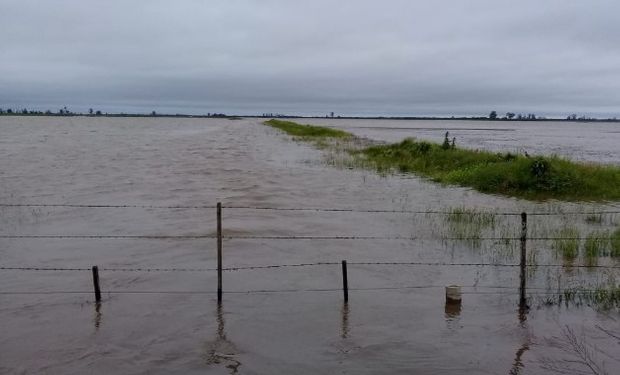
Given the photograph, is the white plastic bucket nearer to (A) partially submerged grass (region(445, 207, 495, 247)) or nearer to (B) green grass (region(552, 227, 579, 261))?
(B) green grass (region(552, 227, 579, 261))

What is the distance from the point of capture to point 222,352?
7238mm

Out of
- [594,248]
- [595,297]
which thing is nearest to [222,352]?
[595,297]

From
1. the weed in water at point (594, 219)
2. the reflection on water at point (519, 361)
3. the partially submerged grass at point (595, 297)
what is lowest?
the reflection on water at point (519, 361)

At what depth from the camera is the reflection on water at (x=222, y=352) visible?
22.7 feet

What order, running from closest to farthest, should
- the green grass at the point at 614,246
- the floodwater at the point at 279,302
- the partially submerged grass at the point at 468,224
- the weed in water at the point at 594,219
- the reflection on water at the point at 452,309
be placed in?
1. the floodwater at the point at 279,302
2. the reflection on water at the point at 452,309
3. the green grass at the point at 614,246
4. the partially submerged grass at the point at 468,224
5. the weed in water at the point at 594,219

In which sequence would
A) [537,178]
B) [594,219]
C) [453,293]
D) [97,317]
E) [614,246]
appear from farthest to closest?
1. [537,178]
2. [594,219]
3. [614,246]
4. [453,293]
5. [97,317]

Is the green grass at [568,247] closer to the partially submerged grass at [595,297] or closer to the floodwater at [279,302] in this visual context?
the floodwater at [279,302]

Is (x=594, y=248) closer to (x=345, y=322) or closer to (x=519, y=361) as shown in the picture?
(x=519, y=361)

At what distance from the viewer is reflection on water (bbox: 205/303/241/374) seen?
6906mm

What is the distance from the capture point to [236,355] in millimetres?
7148


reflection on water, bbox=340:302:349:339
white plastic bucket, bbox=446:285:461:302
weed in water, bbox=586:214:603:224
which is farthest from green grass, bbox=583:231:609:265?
reflection on water, bbox=340:302:349:339

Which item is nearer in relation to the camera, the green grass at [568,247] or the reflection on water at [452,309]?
the reflection on water at [452,309]

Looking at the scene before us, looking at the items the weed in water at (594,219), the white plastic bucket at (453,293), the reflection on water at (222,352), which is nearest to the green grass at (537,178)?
the weed in water at (594,219)

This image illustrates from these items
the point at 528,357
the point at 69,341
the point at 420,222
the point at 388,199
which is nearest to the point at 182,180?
the point at 388,199
